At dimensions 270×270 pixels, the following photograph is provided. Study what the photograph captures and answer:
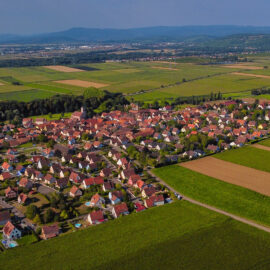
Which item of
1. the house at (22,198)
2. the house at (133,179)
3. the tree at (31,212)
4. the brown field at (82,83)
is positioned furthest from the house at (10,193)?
the brown field at (82,83)

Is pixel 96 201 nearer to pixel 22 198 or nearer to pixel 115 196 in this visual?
pixel 115 196

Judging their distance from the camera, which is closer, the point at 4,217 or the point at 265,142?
the point at 4,217

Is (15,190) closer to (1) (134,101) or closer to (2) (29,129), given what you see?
(2) (29,129)

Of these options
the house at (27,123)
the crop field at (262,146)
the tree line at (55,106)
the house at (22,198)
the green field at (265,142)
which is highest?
the tree line at (55,106)

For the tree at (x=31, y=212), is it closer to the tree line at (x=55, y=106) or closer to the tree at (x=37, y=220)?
the tree at (x=37, y=220)

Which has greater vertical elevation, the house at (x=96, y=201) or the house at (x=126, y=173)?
the house at (x=126, y=173)

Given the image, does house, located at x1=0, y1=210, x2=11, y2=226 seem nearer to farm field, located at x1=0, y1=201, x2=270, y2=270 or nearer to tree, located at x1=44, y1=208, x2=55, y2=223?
tree, located at x1=44, y1=208, x2=55, y2=223

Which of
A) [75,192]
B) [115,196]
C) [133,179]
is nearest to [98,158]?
[133,179]
